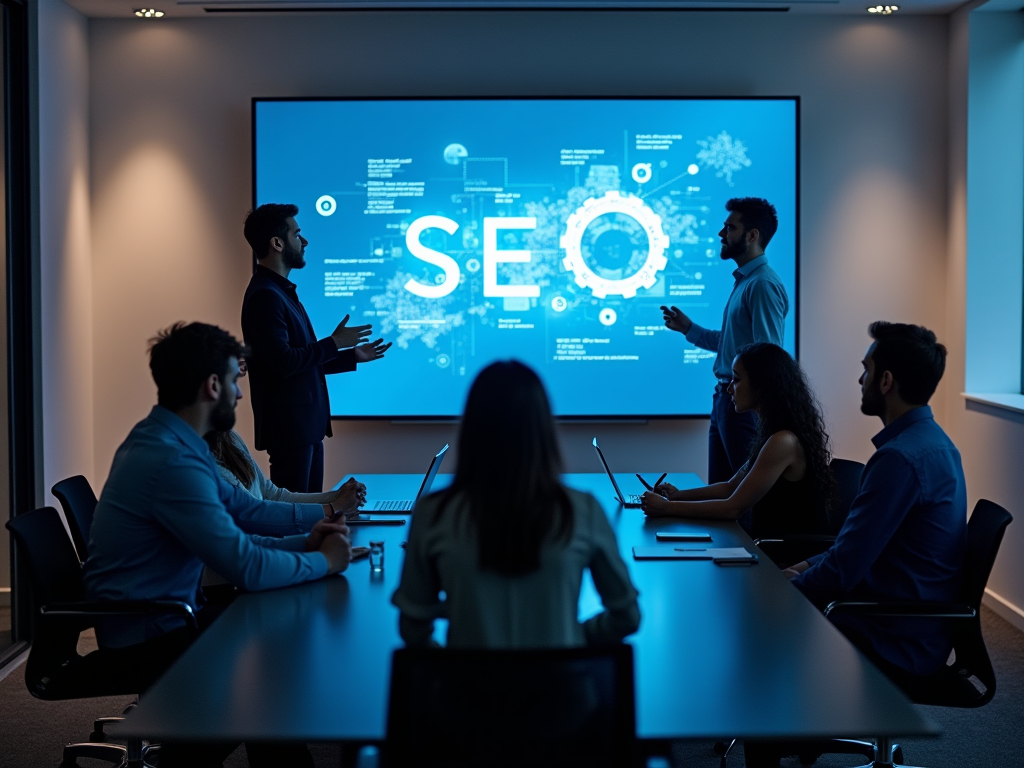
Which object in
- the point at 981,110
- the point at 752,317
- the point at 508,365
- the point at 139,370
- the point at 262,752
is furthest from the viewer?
the point at 139,370


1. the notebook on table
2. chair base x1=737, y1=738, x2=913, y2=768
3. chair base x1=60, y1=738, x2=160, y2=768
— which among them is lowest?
chair base x1=60, y1=738, x2=160, y2=768

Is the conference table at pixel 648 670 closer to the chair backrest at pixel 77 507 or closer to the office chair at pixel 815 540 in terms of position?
the office chair at pixel 815 540

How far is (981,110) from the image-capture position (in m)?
5.42

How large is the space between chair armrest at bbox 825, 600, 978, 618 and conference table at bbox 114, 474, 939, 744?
16 cm

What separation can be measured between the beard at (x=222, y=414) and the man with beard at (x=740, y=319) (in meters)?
2.65

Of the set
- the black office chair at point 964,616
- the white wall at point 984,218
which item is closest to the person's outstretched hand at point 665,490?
the black office chair at point 964,616

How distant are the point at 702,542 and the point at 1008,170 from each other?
3.43 meters

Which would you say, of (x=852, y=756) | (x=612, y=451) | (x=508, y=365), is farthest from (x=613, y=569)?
(x=612, y=451)

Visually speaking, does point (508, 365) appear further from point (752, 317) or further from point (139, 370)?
point (139, 370)

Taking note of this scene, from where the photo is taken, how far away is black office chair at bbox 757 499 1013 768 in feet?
8.68

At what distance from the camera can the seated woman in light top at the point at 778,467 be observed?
11.3ft

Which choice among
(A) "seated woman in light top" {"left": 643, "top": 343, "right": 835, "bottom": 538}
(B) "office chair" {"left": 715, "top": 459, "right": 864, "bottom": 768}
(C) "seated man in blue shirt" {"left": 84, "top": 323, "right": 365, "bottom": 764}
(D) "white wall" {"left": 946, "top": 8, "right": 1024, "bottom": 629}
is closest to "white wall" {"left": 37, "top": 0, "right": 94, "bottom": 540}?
(C) "seated man in blue shirt" {"left": 84, "top": 323, "right": 365, "bottom": 764}

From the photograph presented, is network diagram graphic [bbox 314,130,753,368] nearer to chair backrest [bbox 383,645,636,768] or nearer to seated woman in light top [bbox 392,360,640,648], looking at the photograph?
seated woman in light top [bbox 392,360,640,648]

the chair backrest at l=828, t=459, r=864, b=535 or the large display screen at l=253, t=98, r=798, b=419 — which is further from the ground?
the large display screen at l=253, t=98, r=798, b=419
